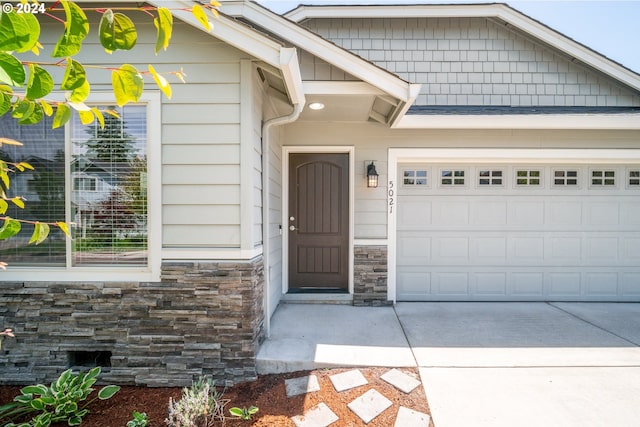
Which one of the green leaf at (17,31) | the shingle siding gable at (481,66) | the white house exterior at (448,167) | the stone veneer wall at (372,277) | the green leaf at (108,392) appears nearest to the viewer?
the green leaf at (17,31)

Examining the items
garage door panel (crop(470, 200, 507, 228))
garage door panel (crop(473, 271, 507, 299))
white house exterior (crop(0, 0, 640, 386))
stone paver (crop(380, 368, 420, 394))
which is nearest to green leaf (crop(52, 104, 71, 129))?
white house exterior (crop(0, 0, 640, 386))

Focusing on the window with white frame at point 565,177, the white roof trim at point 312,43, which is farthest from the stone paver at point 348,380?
the window with white frame at point 565,177

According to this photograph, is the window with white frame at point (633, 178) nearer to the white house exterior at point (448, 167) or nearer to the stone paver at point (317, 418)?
the white house exterior at point (448, 167)

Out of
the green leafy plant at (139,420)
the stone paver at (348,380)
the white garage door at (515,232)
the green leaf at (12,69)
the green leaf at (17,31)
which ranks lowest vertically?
the green leafy plant at (139,420)

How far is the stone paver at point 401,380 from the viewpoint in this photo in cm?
252

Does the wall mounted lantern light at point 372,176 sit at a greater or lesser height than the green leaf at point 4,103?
greater

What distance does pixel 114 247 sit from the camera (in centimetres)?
277

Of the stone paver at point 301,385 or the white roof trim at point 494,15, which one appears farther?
the white roof trim at point 494,15

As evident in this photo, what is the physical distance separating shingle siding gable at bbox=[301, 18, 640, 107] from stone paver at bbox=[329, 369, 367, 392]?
3.81 m

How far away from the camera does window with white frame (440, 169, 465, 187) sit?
466cm

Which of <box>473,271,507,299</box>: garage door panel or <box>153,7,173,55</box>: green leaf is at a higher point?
<box>153,7,173,55</box>: green leaf

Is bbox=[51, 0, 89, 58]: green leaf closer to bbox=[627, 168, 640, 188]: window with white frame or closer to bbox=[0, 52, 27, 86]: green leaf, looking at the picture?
bbox=[0, 52, 27, 86]: green leaf

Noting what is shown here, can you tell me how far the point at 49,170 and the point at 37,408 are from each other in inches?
70.8

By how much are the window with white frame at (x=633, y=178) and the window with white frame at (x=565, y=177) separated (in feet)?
2.41
